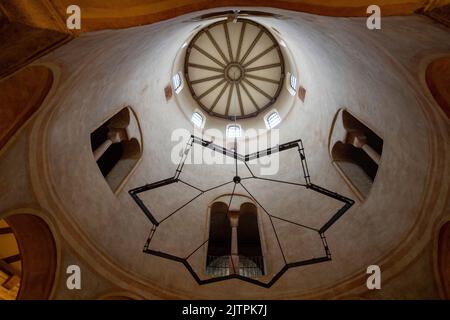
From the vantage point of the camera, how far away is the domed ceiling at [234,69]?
12727 mm

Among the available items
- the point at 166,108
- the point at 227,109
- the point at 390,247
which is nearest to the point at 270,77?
the point at 227,109

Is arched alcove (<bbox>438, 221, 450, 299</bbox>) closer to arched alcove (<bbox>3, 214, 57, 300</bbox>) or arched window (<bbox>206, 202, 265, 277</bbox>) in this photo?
arched window (<bbox>206, 202, 265, 277</bbox>)

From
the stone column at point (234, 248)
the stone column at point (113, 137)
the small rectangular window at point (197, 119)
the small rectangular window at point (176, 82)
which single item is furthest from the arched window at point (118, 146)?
the small rectangular window at point (197, 119)

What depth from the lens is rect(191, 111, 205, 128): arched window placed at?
12850mm

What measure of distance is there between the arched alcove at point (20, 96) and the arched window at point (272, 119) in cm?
841

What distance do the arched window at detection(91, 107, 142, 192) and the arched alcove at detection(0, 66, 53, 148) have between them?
226 centimetres

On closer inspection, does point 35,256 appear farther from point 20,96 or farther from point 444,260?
point 444,260

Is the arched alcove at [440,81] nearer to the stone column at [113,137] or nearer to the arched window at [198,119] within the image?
the stone column at [113,137]

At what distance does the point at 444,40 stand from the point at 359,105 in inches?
163

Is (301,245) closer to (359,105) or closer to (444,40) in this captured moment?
(359,105)

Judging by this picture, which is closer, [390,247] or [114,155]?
[390,247]

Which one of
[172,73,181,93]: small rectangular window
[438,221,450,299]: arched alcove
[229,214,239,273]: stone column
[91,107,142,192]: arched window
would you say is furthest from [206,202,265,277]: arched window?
[438,221,450,299]: arched alcove

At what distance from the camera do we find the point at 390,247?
7352 mm

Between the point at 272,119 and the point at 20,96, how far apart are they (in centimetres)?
919
